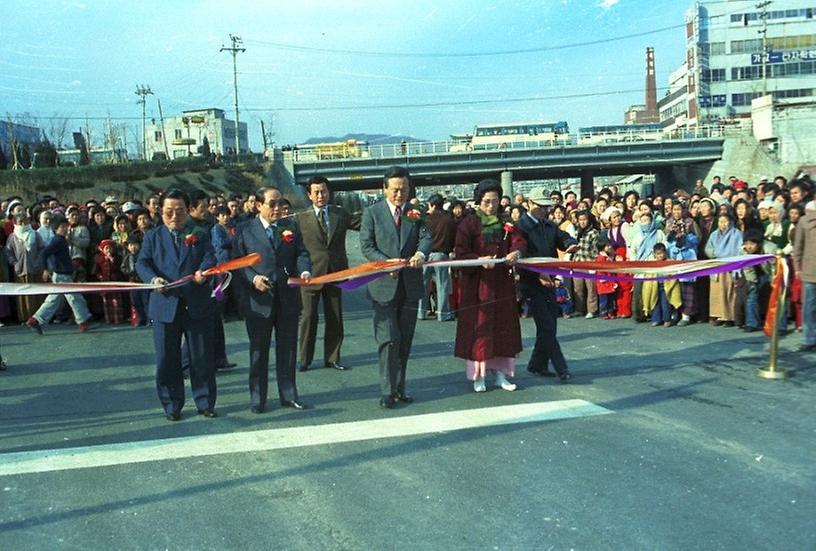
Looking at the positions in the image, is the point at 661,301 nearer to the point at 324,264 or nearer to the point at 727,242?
the point at 727,242

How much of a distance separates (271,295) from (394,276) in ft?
3.75

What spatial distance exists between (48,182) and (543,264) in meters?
49.2

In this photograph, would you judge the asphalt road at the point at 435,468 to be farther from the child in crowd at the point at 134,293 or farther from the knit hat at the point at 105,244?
the knit hat at the point at 105,244

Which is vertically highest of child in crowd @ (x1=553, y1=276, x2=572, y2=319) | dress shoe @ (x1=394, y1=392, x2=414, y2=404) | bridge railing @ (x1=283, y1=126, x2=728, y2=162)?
bridge railing @ (x1=283, y1=126, x2=728, y2=162)

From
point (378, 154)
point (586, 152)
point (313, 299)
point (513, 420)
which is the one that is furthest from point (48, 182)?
point (513, 420)

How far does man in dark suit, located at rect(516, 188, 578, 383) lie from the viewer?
8219mm

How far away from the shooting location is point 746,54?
9369 centimetres

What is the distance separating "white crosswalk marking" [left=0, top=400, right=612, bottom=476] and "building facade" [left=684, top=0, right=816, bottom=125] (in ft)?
305

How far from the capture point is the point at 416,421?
6727 mm

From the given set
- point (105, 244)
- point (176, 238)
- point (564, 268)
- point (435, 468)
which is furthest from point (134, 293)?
point (435, 468)

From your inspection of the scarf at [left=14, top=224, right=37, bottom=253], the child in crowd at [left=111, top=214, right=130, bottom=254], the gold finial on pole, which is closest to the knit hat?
the child in crowd at [left=111, top=214, right=130, bottom=254]

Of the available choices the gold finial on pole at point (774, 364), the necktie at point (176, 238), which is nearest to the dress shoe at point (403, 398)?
the necktie at point (176, 238)

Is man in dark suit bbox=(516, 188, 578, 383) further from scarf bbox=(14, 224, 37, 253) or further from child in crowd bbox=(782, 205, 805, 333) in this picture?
scarf bbox=(14, 224, 37, 253)

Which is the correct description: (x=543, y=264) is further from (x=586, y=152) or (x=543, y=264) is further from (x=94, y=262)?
(x=586, y=152)
